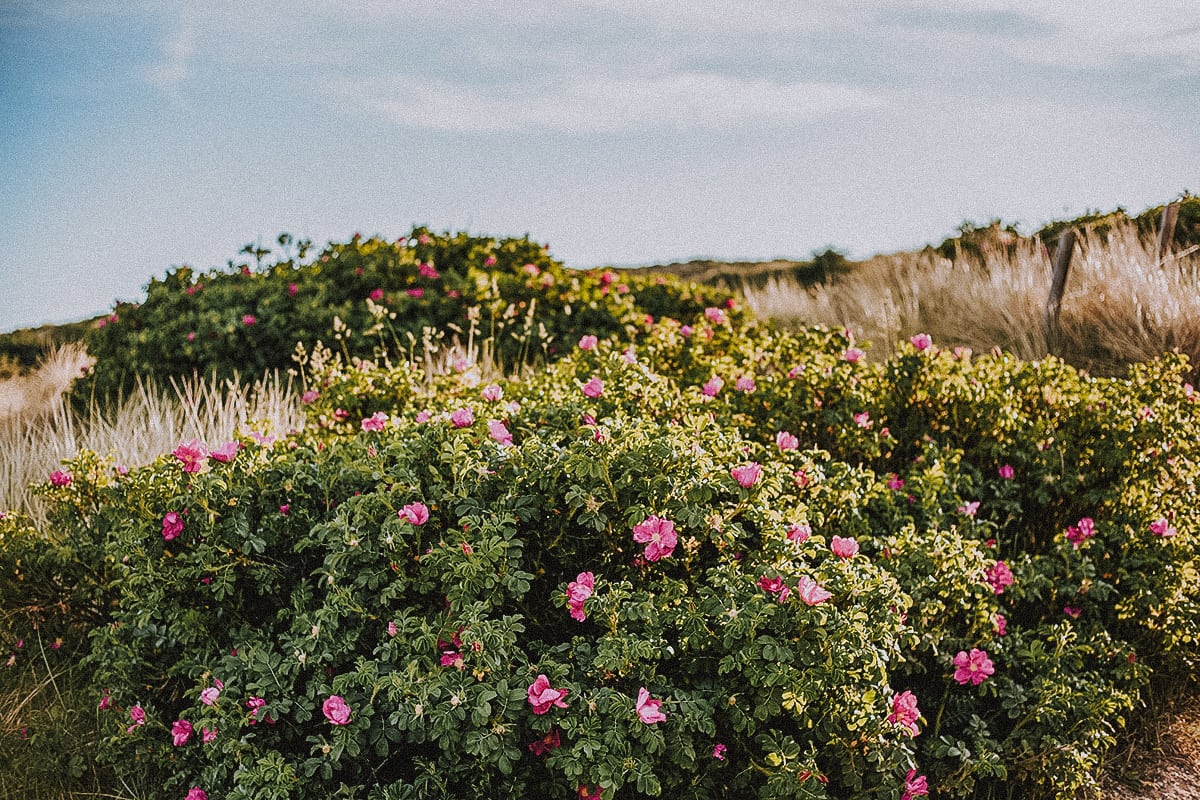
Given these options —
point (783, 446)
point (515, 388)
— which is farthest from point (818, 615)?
point (515, 388)

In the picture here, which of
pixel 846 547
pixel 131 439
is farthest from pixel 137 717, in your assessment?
pixel 131 439

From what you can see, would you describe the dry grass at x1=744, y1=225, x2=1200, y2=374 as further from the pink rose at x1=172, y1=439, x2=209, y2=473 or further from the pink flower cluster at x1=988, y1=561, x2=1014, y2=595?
the pink rose at x1=172, y1=439, x2=209, y2=473

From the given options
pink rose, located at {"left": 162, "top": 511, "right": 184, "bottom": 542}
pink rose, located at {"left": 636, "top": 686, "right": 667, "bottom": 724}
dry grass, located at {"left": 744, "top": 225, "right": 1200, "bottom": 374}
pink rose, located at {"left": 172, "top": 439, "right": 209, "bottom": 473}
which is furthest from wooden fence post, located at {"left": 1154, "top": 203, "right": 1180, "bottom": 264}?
pink rose, located at {"left": 162, "top": 511, "right": 184, "bottom": 542}

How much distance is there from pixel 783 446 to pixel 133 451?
11.8ft

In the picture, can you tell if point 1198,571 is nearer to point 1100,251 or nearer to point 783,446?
point 783,446

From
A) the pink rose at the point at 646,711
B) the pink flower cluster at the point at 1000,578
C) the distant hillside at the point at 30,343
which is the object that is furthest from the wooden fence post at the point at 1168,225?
the distant hillside at the point at 30,343

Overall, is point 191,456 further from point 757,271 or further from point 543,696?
point 757,271

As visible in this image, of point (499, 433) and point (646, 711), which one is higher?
point (499, 433)

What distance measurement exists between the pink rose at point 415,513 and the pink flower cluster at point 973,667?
5.98 feet

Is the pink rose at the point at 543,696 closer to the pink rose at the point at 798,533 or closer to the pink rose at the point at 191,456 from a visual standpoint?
the pink rose at the point at 798,533

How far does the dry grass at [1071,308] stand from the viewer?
6.13 m

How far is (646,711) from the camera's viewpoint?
217 cm

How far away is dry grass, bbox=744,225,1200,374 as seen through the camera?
6.13m

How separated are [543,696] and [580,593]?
284 mm
